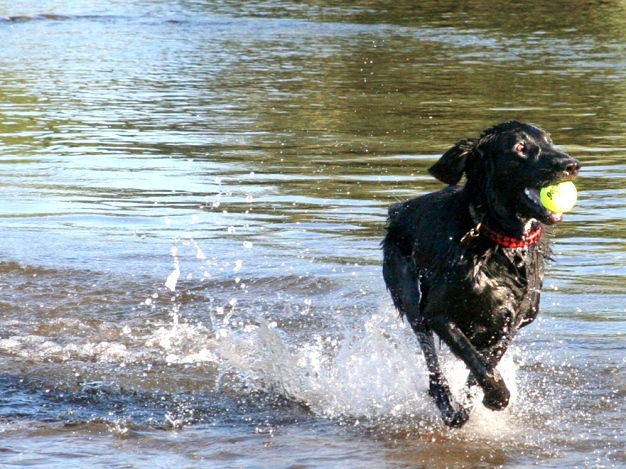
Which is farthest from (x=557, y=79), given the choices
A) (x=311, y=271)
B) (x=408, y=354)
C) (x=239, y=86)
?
(x=408, y=354)

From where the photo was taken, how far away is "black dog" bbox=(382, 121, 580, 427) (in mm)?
5234

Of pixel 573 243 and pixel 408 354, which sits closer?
pixel 408 354

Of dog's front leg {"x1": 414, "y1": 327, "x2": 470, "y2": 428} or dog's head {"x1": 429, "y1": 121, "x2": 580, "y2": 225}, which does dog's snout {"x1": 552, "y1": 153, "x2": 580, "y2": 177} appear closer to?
dog's head {"x1": 429, "y1": 121, "x2": 580, "y2": 225}

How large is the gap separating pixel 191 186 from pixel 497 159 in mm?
6082

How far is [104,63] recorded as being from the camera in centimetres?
2061

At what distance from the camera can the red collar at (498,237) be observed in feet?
17.4

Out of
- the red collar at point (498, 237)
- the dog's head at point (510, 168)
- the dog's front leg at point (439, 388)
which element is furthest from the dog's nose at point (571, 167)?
the dog's front leg at point (439, 388)

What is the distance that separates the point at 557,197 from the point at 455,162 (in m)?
0.55

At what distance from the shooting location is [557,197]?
16.7 ft

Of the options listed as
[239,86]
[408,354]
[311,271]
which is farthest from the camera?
[239,86]

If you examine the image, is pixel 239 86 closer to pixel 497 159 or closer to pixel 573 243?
pixel 573 243

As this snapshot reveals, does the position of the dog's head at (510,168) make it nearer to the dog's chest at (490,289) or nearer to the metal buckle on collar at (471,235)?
the metal buckle on collar at (471,235)

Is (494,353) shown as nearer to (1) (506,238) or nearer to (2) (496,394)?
(2) (496,394)

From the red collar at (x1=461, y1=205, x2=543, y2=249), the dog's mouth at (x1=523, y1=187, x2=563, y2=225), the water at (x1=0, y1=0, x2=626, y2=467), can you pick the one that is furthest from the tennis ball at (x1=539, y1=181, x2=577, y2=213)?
the water at (x1=0, y1=0, x2=626, y2=467)
